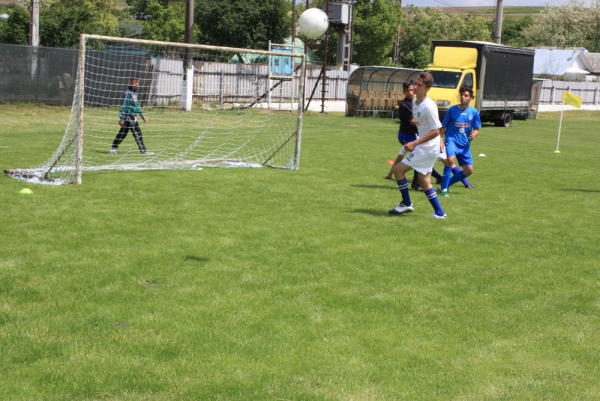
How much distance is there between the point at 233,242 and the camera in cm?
759

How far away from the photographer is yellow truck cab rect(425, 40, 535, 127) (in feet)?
88.1

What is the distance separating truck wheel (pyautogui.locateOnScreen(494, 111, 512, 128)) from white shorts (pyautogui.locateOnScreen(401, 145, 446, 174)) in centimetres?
2347

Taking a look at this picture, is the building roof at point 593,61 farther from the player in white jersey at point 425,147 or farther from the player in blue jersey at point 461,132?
the player in white jersey at point 425,147

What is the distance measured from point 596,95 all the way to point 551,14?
133 ft

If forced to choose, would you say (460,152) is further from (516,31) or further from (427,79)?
(516,31)

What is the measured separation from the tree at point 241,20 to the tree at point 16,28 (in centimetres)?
2084

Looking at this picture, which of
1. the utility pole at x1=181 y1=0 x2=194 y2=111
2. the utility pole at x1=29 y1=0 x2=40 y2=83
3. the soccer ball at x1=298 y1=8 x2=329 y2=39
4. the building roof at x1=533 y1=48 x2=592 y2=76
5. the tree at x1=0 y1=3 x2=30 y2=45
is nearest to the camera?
→ the utility pole at x1=181 y1=0 x2=194 y2=111

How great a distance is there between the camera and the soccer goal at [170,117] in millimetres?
12320

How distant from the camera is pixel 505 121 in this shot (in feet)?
103

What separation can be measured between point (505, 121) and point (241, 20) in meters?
30.6

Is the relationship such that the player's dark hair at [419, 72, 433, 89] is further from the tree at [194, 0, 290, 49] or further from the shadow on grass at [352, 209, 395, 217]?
the tree at [194, 0, 290, 49]

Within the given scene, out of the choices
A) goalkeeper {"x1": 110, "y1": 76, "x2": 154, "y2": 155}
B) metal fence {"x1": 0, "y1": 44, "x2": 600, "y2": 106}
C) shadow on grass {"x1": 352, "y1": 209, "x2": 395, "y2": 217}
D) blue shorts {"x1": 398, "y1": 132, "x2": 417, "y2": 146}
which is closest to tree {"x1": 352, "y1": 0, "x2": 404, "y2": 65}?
metal fence {"x1": 0, "y1": 44, "x2": 600, "y2": 106}

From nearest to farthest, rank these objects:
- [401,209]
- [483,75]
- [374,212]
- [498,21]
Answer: [401,209]
[374,212]
[483,75]
[498,21]

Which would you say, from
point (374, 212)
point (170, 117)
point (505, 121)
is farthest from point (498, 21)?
point (374, 212)
